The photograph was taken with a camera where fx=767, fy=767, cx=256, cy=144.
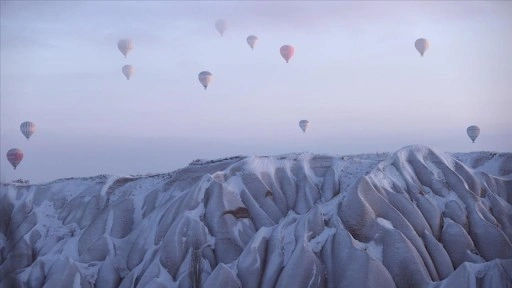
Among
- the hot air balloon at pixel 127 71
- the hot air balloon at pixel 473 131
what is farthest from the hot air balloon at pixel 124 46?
the hot air balloon at pixel 473 131

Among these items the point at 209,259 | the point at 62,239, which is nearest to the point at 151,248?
the point at 209,259

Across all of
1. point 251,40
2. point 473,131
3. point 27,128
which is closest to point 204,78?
point 251,40

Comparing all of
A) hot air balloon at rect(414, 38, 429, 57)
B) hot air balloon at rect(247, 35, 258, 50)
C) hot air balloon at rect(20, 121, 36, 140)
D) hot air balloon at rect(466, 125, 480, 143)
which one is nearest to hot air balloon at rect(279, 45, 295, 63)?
hot air balloon at rect(247, 35, 258, 50)

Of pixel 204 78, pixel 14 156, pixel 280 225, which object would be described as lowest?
pixel 280 225

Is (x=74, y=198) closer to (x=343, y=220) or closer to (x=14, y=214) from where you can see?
(x=14, y=214)

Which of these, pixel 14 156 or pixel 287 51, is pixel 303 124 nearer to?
pixel 287 51

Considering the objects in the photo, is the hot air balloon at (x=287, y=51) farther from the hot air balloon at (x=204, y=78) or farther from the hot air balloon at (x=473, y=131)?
the hot air balloon at (x=473, y=131)

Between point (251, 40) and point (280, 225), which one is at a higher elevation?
point (251, 40)
